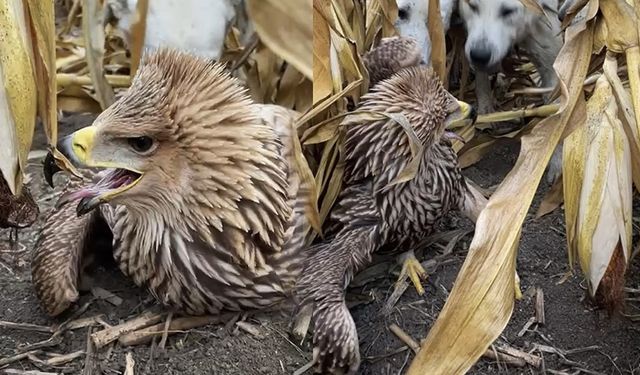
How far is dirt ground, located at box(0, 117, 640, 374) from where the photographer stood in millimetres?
1544

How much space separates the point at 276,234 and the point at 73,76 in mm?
1085

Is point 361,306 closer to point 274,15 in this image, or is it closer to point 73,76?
point 274,15

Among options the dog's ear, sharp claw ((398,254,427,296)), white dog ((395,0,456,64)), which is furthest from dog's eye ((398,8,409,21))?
sharp claw ((398,254,427,296))

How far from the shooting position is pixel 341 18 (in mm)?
A: 1874

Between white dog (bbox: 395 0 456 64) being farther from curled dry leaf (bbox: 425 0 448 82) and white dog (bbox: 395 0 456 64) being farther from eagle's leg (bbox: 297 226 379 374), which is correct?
eagle's leg (bbox: 297 226 379 374)

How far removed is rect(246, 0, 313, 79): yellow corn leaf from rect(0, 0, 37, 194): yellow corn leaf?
576mm

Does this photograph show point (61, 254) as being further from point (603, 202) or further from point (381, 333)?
point (603, 202)

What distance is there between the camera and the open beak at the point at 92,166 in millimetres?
1392

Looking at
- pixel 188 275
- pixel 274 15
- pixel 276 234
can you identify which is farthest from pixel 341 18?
pixel 188 275

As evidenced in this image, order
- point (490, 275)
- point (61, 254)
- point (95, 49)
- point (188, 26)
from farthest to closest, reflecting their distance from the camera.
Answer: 1. point (95, 49)
2. point (188, 26)
3. point (61, 254)
4. point (490, 275)

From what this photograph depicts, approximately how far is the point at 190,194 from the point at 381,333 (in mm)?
409

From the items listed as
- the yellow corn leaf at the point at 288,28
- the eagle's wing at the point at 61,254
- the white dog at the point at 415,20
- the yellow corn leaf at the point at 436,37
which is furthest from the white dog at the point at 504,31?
the eagle's wing at the point at 61,254

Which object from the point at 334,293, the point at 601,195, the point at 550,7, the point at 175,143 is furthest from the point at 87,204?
the point at 550,7

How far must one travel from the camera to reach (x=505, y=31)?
2293 mm
